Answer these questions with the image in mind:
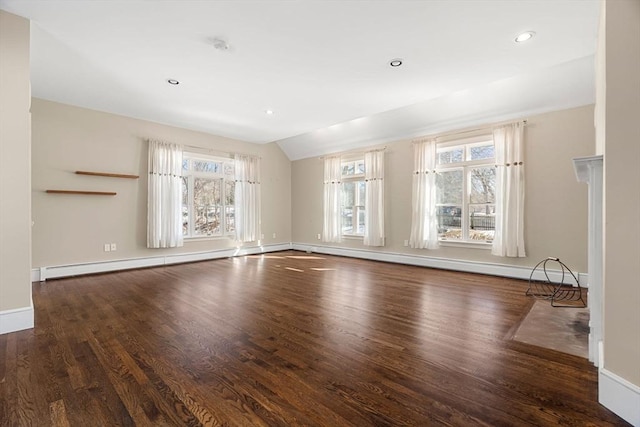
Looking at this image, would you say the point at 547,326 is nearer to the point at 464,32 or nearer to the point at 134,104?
the point at 464,32

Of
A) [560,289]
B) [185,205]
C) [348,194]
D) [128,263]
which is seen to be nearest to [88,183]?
[128,263]

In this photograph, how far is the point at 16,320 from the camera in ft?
8.52

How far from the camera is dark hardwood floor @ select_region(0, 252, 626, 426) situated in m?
1.52

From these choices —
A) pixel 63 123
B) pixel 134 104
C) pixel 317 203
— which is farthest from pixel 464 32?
pixel 63 123

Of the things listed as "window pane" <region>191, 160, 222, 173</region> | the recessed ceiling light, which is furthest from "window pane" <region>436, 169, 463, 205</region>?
"window pane" <region>191, 160, 222, 173</region>

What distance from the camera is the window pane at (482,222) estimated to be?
5.03m

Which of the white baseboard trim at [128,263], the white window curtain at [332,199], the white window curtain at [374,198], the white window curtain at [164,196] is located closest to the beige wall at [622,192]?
the white window curtain at [374,198]

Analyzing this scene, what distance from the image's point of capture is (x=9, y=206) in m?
→ 2.58

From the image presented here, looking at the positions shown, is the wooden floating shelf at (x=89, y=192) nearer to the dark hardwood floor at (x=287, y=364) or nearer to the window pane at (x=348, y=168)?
the dark hardwood floor at (x=287, y=364)

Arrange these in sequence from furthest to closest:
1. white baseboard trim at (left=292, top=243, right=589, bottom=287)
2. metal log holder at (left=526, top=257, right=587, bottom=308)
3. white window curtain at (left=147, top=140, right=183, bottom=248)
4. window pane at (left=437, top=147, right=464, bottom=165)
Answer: white window curtain at (left=147, top=140, right=183, bottom=248)
window pane at (left=437, top=147, right=464, bottom=165)
white baseboard trim at (left=292, top=243, right=589, bottom=287)
metal log holder at (left=526, top=257, right=587, bottom=308)

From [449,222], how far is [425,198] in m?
0.64

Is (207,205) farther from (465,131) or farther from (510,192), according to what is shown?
(510,192)

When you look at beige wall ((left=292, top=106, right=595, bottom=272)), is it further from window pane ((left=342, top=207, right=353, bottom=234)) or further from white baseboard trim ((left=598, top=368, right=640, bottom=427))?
white baseboard trim ((left=598, top=368, right=640, bottom=427))

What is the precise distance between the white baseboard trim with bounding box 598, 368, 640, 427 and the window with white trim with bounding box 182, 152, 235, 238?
21.1 ft
